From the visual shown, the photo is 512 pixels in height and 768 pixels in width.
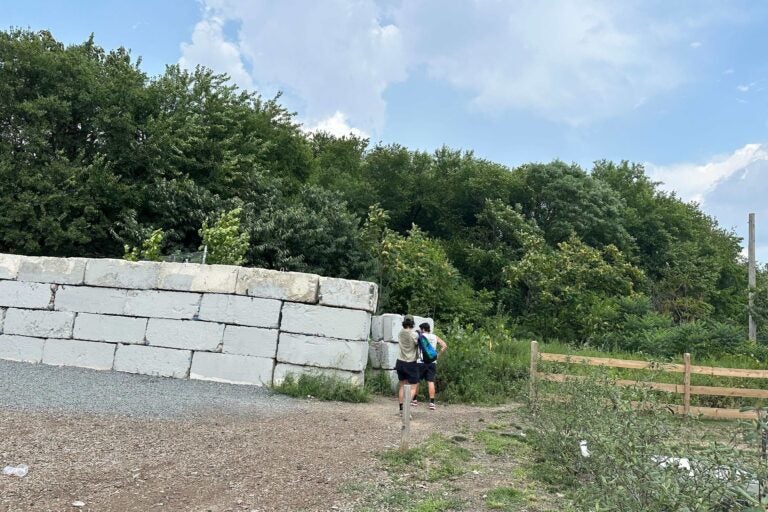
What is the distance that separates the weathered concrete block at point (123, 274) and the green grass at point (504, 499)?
750 cm

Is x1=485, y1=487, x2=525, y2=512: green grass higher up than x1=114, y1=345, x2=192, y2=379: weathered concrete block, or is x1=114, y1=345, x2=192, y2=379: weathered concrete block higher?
x1=114, y1=345, x2=192, y2=379: weathered concrete block

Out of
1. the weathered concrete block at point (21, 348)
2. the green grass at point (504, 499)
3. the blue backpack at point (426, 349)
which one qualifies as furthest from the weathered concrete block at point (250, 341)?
the green grass at point (504, 499)

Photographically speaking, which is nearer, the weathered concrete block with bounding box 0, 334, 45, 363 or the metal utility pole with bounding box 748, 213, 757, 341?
the weathered concrete block with bounding box 0, 334, 45, 363

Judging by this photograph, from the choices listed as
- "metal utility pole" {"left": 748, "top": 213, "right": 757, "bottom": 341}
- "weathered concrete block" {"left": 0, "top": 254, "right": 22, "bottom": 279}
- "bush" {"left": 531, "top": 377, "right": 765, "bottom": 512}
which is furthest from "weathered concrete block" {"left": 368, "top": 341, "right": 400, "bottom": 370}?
"metal utility pole" {"left": 748, "top": 213, "right": 757, "bottom": 341}

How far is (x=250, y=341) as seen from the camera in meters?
9.82

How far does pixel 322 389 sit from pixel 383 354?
5.95ft

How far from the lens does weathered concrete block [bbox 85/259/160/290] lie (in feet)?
33.6

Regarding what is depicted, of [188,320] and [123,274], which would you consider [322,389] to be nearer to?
[188,320]

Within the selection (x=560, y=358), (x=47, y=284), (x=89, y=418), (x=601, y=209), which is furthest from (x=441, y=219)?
(x=89, y=418)

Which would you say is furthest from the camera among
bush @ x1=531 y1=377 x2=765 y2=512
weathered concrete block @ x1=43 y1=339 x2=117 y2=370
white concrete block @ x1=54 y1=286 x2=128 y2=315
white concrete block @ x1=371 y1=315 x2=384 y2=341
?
white concrete block @ x1=371 y1=315 x2=384 y2=341

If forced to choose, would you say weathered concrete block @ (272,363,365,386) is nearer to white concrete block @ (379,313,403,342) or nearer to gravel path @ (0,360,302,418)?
gravel path @ (0,360,302,418)

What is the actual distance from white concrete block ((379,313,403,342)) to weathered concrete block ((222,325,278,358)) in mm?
2263

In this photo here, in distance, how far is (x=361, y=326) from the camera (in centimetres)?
980

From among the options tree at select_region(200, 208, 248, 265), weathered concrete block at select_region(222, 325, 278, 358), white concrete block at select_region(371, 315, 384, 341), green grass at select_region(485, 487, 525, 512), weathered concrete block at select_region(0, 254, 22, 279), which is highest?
tree at select_region(200, 208, 248, 265)
